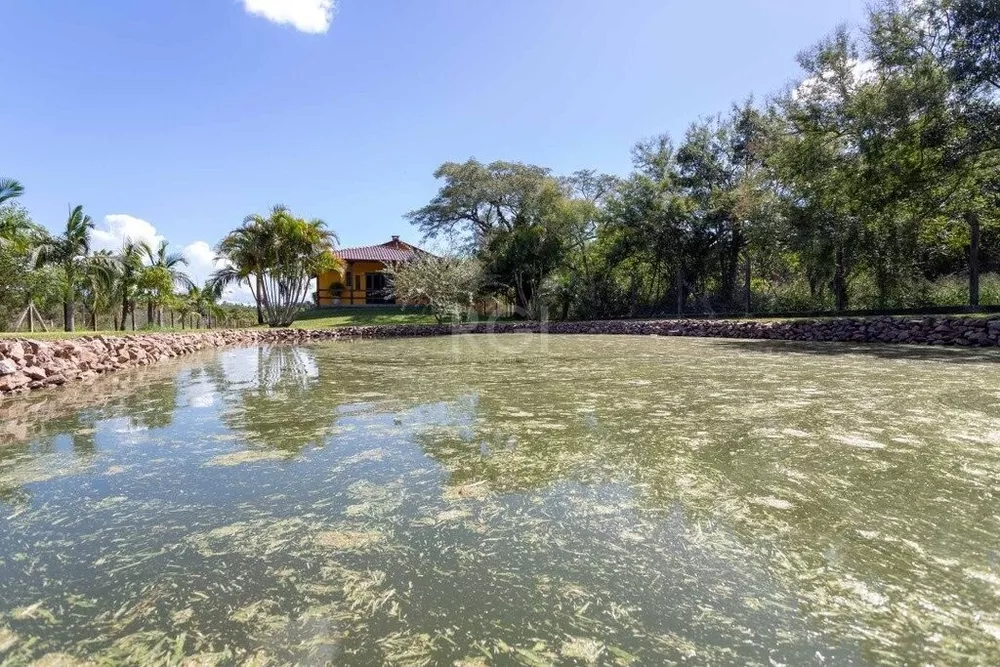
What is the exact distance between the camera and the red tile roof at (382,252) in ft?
99.8

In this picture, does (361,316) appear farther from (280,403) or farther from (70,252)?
(280,403)

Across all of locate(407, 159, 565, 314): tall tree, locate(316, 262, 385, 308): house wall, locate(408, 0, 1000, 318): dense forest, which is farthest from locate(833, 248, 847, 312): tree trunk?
locate(316, 262, 385, 308): house wall

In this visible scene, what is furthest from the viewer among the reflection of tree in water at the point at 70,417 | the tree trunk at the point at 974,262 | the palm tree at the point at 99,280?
the palm tree at the point at 99,280

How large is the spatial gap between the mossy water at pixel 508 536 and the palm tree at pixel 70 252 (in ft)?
46.6

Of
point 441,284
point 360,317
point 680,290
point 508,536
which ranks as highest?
point 441,284

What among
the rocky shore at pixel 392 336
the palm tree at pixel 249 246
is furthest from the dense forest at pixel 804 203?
the palm tree at pixel 249 246

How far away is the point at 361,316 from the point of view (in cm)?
2538

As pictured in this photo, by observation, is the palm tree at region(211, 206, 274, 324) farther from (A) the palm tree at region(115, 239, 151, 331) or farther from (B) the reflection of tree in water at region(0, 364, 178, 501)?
(B) the reflection of tree in water at region(0, 364, 178, 501)

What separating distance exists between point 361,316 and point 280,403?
20645 millimetres

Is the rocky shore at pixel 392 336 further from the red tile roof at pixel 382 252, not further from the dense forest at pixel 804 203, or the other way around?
the red tile roof at pixel 382 252

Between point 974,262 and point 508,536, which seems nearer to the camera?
point 508,536

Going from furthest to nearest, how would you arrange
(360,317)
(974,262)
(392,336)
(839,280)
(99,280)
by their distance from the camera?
(360,317)
(392,336)
(99,280)
(839,280)
(974,262)

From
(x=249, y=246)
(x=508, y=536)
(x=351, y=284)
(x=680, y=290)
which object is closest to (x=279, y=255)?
(x=249, y=246)

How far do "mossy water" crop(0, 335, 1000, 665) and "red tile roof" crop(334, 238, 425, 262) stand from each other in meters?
26.4
